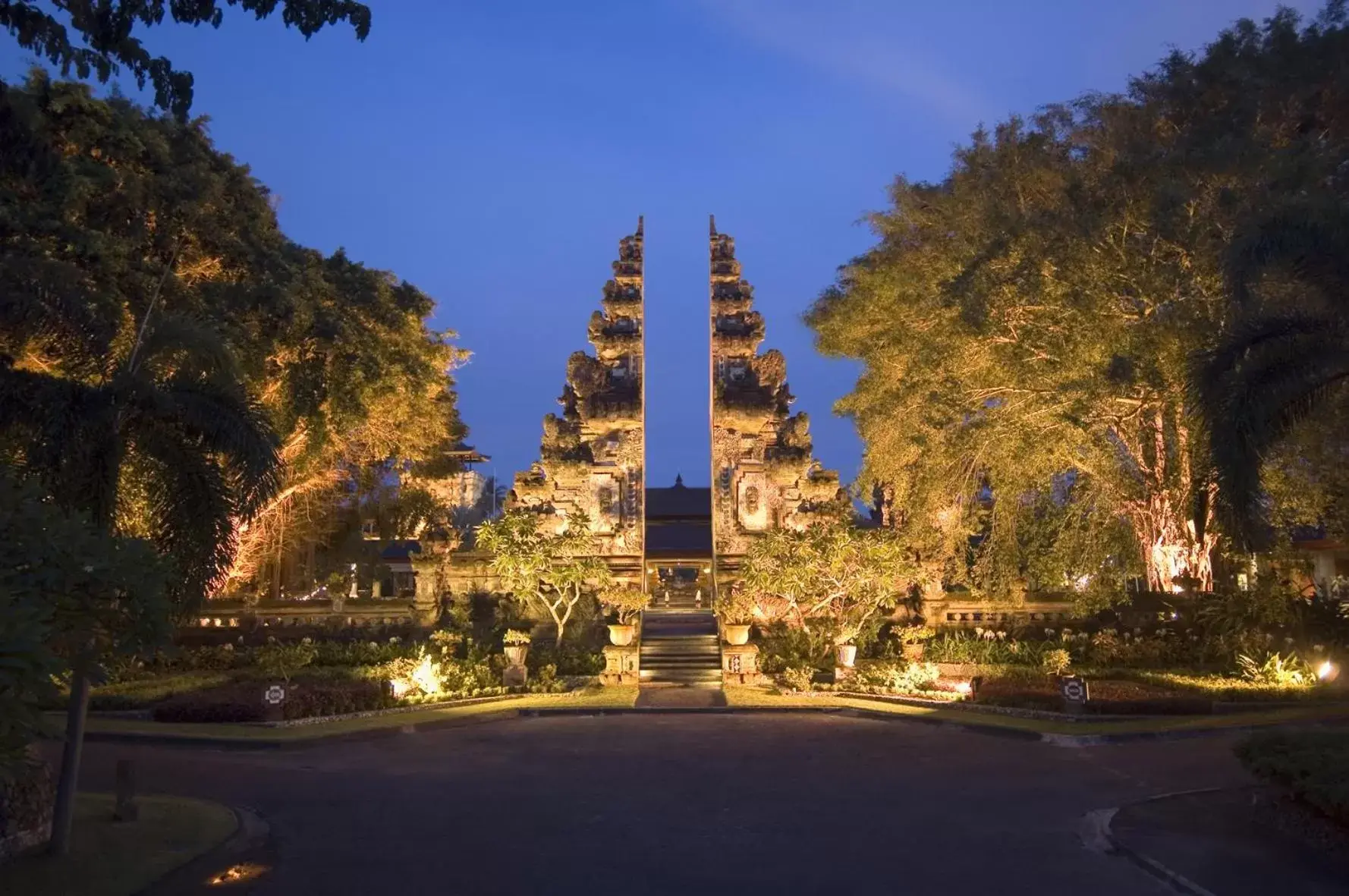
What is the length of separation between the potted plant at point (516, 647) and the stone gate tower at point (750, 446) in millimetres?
7752

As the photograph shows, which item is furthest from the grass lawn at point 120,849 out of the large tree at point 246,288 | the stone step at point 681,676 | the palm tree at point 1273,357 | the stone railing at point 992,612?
the stone railing at point 992,612

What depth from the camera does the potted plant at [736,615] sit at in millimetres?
25156

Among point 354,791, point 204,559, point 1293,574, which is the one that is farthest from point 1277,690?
point 204,559

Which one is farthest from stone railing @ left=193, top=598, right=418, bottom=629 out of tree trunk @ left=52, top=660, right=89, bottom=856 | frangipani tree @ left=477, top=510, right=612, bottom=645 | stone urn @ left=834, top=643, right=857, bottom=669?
tree trunk @ left=52, top=660, right=89, bottom=856

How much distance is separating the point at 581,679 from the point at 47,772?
50.6 feet

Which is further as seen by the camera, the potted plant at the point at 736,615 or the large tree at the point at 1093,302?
the potted plant at the point at 736,615

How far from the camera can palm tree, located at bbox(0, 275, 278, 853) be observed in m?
10.1

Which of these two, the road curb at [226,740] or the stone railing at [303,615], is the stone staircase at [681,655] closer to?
the stone railing at [303,615]

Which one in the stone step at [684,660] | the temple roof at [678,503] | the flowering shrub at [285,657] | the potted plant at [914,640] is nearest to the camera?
the flowering shrub at [285,657]

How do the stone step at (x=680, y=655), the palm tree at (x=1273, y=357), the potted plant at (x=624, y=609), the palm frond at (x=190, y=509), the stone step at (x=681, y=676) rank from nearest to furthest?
the palm frond at (x=190, y=509) → the palm tree at (x=1273, y=357) → the stone step at (x=681, y=676) → the potted plant at (x=624, y=609) → the stone step at (x=680, y=655)

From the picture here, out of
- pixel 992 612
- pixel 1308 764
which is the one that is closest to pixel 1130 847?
pixel 1308 764

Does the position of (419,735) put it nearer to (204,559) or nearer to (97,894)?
(204,559)

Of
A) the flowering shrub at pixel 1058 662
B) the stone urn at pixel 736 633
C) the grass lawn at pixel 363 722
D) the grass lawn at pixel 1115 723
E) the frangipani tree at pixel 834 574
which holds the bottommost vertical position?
the grass lawn at pixel 363 722

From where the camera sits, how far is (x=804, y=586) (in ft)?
83.9
